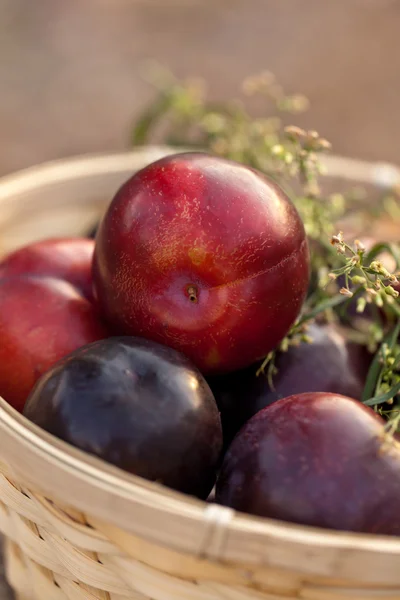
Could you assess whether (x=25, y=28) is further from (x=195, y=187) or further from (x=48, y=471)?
(x=48, y=471)

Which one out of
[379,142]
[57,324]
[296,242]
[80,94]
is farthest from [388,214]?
[80,94]

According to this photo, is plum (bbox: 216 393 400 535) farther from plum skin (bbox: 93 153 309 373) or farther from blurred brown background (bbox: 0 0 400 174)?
blurred brown background (bbox: 0 0 400 174)

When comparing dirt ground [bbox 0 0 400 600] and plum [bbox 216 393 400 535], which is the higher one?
plum [bbox 216 393 400 535]

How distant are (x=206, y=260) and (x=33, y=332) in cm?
26

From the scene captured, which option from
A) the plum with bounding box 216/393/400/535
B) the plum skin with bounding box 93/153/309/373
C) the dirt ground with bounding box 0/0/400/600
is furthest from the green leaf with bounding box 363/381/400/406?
the dirt ground with bounding box 0/0/400/600

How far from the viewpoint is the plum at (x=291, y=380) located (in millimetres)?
955

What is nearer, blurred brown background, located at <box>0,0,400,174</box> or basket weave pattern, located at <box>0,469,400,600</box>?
basket weave pattern, located at <box>0,469,400,600</box>

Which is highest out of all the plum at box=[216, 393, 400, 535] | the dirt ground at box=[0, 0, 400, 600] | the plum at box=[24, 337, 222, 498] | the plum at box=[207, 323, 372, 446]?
the plum at box=[24, 337, 222, 498]

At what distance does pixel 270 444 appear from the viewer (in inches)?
29.9

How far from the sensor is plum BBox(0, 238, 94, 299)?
1025 millimetres

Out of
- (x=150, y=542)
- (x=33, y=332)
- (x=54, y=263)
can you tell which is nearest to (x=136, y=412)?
(x=150, y=542)

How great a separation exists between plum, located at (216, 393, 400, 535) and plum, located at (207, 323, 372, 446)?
0.16 m

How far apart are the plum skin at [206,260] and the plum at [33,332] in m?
0.09

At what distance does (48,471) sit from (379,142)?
9.46ft
